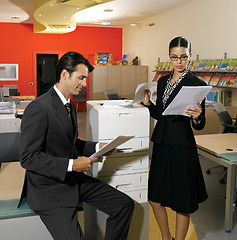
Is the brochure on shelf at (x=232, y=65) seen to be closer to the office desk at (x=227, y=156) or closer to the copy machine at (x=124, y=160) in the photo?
the office desk at (x=227, y=156)

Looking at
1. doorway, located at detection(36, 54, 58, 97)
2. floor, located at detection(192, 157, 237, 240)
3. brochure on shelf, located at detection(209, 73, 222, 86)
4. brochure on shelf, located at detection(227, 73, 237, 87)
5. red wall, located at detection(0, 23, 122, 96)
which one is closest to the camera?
floor, located at detection(192, 157, 237, 240)

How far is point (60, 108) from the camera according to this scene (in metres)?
1.92

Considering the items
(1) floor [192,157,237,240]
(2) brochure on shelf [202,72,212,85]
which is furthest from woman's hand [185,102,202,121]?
(2) brochure on shelf [202,72,212,85]

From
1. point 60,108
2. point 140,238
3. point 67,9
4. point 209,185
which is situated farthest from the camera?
point 67,9

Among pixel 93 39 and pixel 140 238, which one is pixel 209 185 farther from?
pixel 93 39

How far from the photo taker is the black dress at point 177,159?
223 centimetres

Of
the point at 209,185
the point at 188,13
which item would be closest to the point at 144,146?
the point at 209,185

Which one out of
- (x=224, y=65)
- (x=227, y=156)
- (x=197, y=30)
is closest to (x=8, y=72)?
(x=197, y=30)

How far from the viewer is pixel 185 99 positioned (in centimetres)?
206

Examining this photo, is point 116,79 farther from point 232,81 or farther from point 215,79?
point 232,81

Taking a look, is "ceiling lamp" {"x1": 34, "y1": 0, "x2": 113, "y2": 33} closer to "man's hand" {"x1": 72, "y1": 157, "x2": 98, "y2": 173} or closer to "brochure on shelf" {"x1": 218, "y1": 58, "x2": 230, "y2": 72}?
"brochure on shelf" {"x1": 218, "y1": 58, "x2": 230, "y2": 72}

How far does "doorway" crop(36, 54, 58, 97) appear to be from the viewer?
39.4ft

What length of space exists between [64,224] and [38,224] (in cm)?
25

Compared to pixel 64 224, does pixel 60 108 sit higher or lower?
higher
